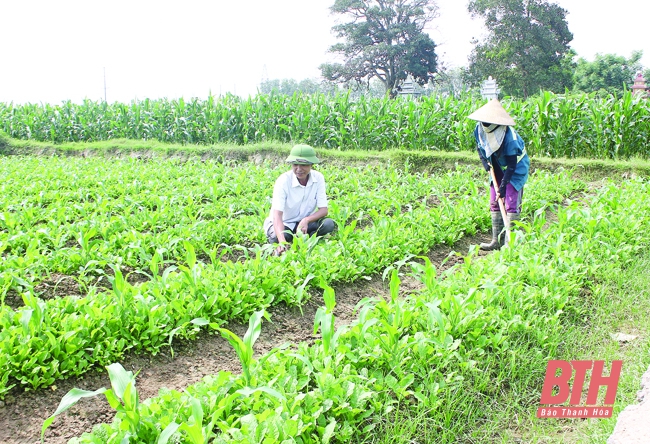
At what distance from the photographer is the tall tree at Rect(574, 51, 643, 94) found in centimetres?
3566

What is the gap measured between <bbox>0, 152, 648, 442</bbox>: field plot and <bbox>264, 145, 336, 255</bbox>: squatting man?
36cm

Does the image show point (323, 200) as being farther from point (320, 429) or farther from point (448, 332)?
point (320, 429)

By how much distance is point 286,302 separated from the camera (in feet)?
13.0

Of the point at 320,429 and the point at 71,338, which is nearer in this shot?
the point at 320,429

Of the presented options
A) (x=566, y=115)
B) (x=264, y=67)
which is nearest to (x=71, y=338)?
(x=566, y=115)

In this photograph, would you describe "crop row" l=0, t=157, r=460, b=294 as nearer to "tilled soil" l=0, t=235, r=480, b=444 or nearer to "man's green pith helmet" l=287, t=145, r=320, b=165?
"man's green pith helmet" l=287, t=145, r=320, b=165

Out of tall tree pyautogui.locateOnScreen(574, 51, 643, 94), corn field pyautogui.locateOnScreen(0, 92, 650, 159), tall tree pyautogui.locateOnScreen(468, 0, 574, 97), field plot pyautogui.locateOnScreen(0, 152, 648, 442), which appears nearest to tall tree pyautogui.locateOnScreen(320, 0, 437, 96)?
tall tree pyautogui.locateOnScreen(468, 0, 574, 97)

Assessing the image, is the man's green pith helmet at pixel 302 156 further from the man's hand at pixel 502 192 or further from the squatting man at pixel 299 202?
the man's hand at pixel 502 192

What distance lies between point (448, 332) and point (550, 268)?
4.95ft

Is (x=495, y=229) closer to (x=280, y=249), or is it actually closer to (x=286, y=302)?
(x=280, y=249)

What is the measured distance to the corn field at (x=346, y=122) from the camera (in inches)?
408

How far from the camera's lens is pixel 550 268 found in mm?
4070

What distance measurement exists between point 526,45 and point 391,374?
1299 inches

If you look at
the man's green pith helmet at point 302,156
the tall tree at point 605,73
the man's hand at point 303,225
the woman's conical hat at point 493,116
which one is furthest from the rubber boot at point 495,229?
the tall tree at point 605,73
